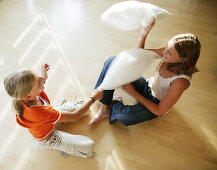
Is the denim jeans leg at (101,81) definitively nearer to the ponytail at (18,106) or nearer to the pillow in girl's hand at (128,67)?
the pillow in girl's hand at (128,67)

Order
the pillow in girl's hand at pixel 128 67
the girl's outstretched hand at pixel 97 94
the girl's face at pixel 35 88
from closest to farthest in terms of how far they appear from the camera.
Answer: the pillow in girl's hand at pixel 128 67, the girl's face at pixel 35 88, the girl's outstretched hand at pixel 97 94

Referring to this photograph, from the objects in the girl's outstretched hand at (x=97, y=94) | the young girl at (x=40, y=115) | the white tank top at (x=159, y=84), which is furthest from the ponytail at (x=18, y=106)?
the white tank top at (x=159, y=84)

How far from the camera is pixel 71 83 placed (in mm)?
1519

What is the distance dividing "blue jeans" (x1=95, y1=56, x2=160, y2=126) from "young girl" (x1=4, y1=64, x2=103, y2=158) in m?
0.11

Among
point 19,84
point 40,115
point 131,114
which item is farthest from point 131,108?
point 19,84

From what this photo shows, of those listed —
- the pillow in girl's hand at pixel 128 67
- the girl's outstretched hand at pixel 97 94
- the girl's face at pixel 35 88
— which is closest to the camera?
the pillow in girl's hand at pixel 128 67

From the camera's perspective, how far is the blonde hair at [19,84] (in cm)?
83

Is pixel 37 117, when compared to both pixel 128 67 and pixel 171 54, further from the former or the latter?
pixel 171 54

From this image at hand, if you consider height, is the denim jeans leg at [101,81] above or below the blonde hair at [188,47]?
below

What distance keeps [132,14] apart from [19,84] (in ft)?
2.09

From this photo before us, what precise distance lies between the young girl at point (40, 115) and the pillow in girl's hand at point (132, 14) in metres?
0.43

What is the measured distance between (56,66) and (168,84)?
99cm

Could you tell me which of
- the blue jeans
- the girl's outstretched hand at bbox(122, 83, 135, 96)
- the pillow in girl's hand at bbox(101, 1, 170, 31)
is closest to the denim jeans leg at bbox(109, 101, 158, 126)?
the blue jeans

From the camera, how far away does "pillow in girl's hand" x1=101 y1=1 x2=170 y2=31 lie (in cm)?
93
